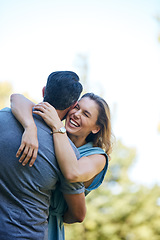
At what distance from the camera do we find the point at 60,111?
1.73 meters

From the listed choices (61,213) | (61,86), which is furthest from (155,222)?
(61,86)

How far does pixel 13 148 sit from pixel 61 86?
1.35 ft

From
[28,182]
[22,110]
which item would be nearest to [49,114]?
[22,110]

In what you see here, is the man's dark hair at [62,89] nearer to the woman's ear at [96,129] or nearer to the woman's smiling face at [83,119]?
the woman's smiling face at [83,119]

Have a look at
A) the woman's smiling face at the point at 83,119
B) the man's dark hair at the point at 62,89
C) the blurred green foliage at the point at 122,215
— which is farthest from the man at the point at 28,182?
the blurred green foliage at the point at 122,215

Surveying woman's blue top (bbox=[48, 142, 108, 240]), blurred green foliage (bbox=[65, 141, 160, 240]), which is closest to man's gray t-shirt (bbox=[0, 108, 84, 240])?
woman's blue top (bbox=[48, 142, 108, 240])

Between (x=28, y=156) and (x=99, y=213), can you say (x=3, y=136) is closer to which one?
(x=28, y=156)

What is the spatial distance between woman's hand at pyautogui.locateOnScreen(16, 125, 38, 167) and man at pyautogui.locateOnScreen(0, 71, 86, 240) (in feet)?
0.12

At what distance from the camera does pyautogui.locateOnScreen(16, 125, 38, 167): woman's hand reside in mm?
1437

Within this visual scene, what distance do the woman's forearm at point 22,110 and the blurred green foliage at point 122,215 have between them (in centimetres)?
736

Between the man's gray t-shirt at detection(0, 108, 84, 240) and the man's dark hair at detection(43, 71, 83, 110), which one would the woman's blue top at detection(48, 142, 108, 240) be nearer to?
the man's gray t-shirt at detection(0, 108, 84, 240)

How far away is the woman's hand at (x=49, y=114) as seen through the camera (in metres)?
1.60

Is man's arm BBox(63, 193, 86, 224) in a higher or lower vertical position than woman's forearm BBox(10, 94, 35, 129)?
lower

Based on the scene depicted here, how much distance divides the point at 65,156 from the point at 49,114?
248 mm
